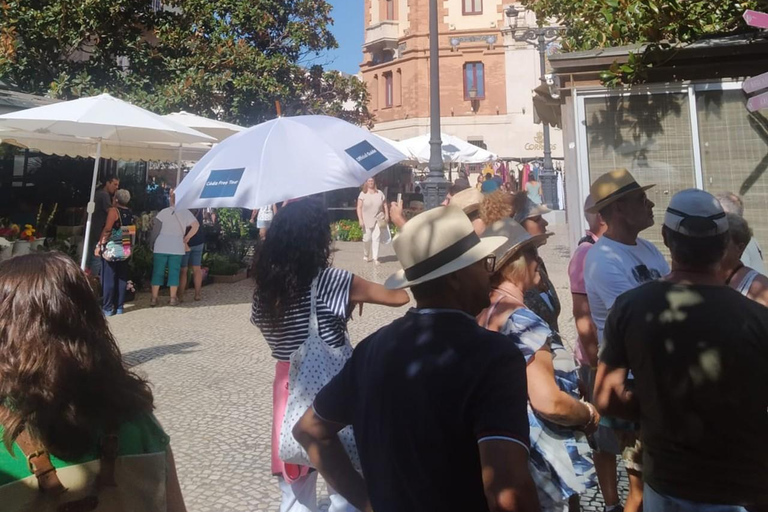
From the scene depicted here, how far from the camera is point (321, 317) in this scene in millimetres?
3051

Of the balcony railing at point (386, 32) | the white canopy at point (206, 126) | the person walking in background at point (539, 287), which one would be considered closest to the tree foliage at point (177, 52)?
the white canopy at point (206, 126)

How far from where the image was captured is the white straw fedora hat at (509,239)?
2641mm

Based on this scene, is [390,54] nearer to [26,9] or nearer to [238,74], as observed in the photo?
[238,74]

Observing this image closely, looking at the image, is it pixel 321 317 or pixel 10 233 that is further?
pixel 10 233

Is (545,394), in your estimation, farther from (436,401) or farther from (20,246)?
(20,246)

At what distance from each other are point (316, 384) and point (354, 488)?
33.6 inches

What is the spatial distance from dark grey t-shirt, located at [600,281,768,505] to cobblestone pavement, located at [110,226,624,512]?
171 centimetres

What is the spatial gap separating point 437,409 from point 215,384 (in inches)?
196

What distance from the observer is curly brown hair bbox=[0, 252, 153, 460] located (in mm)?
1559

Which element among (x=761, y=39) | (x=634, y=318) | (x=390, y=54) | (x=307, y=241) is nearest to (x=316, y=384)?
(x=307, y=241)

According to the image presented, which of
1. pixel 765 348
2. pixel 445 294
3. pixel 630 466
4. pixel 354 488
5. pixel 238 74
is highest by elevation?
pixel 238 74

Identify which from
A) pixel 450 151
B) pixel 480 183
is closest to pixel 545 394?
pixel 480 183

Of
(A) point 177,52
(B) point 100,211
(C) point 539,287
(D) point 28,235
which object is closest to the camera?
(C) point 539,287

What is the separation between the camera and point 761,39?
5.59 meters
